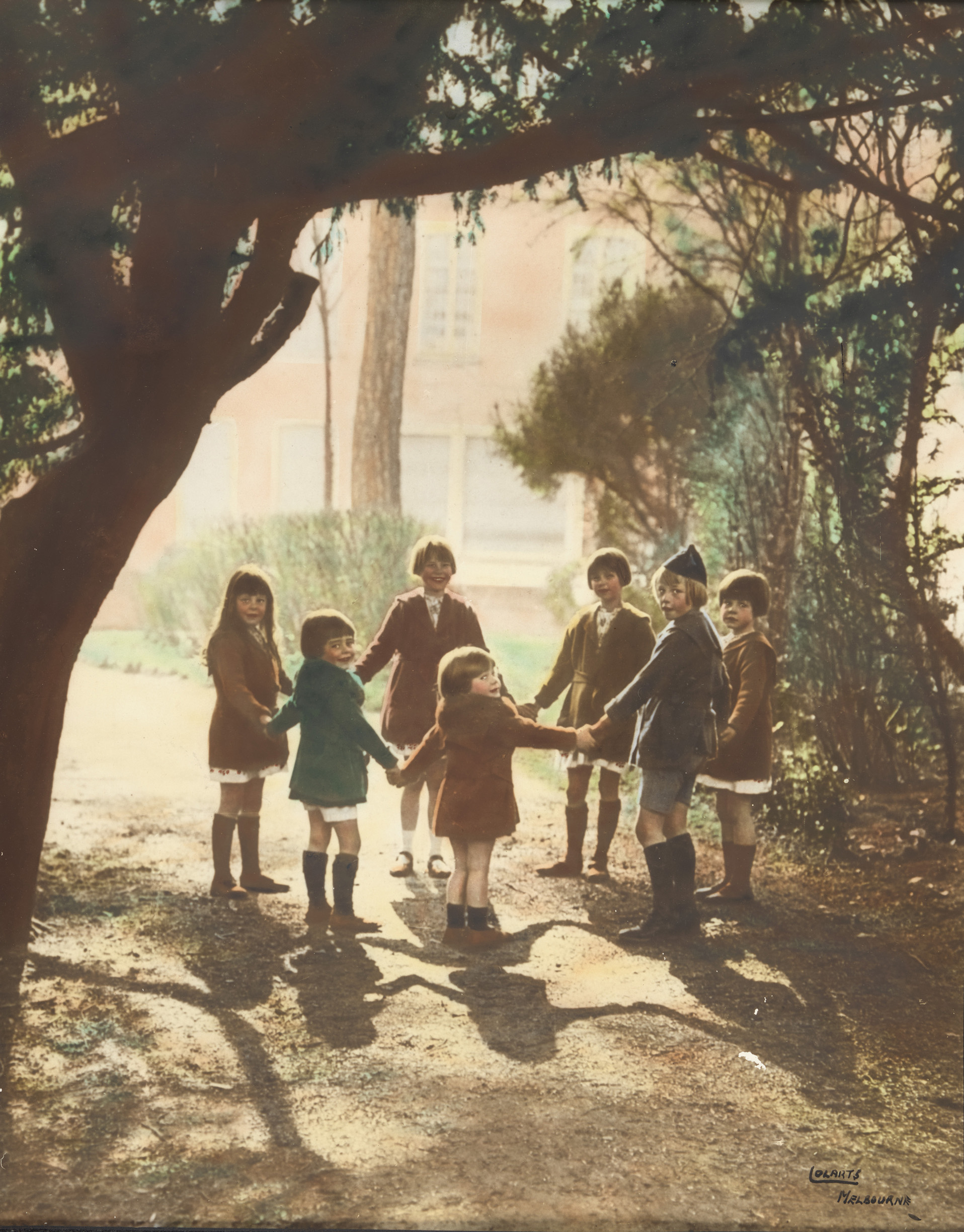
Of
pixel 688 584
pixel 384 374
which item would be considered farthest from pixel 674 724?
pixel 384 374

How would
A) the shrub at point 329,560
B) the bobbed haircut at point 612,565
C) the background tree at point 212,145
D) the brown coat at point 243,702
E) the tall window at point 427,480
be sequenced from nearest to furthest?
the background tree at point 212,145 → the brown coat at point 243,702 → the bobbed haircut at point 612,565 → the shrub at point 329,560 → the tall window at point 427,480

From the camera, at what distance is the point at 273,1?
188 inches

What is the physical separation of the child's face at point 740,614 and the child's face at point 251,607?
212cm

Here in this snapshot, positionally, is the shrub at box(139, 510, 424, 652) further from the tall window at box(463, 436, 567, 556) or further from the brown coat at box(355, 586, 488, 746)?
the brown coat at box(355, 586, 488, 746)

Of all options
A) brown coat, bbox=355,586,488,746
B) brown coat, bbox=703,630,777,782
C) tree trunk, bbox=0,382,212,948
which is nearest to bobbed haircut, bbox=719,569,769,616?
brown coat, bbox=703,630,777,782

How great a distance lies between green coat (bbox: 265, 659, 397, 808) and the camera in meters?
5.27

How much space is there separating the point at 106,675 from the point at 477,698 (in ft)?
13.2

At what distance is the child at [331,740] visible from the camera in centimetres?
525

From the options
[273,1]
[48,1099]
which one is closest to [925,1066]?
[48,1099]

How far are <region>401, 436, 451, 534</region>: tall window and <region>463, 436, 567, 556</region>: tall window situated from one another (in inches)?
13.7

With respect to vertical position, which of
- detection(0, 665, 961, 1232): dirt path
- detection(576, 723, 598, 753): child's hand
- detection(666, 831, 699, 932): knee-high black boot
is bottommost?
detection(0, 665, 961, 1232): dirt path

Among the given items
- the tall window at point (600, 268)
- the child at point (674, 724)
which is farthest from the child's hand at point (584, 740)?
the tall window at point (600, 268)

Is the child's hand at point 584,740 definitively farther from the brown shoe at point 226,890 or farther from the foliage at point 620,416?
the foliage at point 620,416

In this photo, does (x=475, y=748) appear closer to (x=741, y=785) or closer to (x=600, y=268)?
(x=741, y=785)
